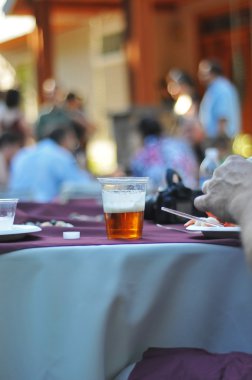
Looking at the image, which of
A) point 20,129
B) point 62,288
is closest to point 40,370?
point 62,288

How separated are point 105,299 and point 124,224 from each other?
8.5 inches

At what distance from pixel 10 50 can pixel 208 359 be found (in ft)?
54.3

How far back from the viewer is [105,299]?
191cm

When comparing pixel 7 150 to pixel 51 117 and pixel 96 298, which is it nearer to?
pixel 51 117

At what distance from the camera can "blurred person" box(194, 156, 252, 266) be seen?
183cm

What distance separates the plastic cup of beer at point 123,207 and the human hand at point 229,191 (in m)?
0.16

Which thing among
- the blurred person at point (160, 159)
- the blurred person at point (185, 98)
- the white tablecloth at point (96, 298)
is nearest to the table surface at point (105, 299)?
the white tablecloth at point (96, 298)

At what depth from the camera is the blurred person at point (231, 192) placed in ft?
6.00

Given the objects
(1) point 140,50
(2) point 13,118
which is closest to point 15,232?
(2) point 13,118

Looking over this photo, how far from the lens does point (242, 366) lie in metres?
1.87

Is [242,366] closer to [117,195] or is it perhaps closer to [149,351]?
[149,351]

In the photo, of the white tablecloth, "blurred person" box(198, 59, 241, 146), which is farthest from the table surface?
"blurred person" box(198, 59, 241, 146)

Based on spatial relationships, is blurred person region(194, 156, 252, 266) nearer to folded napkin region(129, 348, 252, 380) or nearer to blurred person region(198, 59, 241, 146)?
folded napkin region(129, 348, 252, 380)

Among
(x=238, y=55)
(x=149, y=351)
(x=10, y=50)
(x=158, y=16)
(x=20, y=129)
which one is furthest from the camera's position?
(x=10, y=50)
